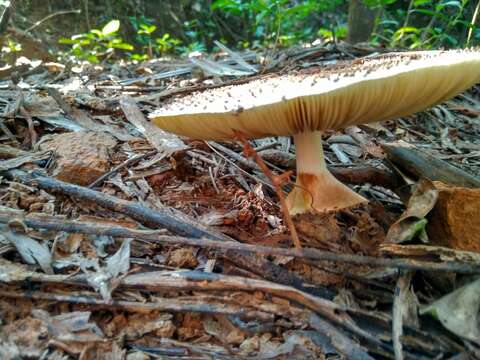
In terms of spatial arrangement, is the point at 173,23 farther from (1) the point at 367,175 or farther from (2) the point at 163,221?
(2) the point at 163,221

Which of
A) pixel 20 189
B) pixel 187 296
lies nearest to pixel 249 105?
pixel 187 296

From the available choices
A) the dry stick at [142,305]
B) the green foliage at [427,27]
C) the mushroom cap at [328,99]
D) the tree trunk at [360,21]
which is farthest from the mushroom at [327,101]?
the tree trunk at [360,21]

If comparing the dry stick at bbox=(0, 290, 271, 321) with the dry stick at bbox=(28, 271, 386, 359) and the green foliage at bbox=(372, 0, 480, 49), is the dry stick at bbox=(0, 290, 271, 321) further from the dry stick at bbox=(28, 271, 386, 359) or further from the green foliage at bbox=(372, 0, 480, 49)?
the green foliage at bbox=(372, 0, 480, 49)

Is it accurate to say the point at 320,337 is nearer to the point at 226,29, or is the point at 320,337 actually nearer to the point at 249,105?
the point at 249,105

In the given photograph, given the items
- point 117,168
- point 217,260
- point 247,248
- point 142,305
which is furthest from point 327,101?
point 117,168

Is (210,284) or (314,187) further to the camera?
(314,187)
